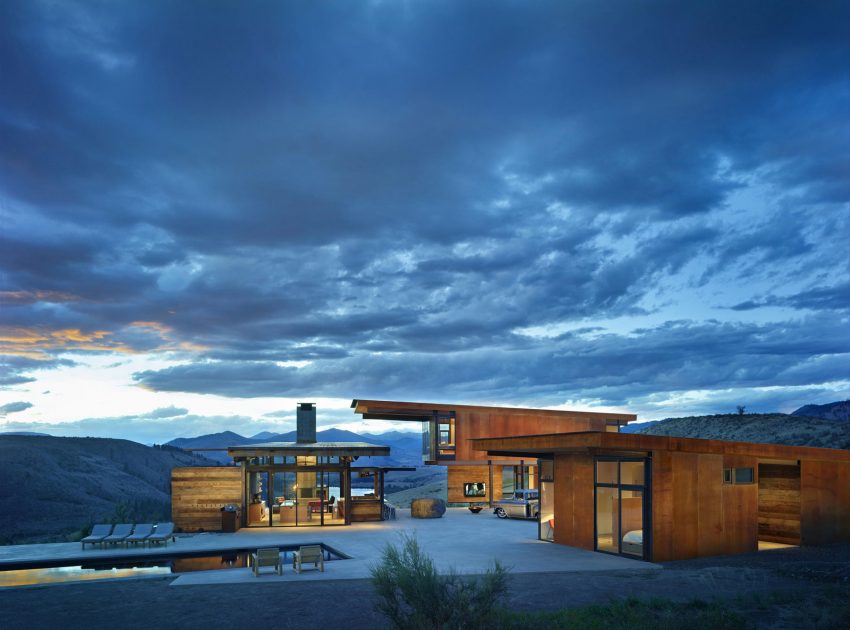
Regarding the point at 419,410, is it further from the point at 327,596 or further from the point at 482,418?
the point at 327,596

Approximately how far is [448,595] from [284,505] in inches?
714

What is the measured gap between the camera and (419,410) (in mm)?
35344

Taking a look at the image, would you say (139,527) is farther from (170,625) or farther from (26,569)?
(170,625)

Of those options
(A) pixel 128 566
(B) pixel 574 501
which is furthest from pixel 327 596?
(B) pixel 574 501

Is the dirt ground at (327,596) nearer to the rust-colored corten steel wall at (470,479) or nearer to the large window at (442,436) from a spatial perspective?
the large window at (442,436)

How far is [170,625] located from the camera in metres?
11.2

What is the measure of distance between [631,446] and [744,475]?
5.08m

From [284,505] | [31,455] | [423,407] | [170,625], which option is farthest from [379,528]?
[31,455]

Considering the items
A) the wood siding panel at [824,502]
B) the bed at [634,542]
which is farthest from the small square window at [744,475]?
the bed at [634,542]

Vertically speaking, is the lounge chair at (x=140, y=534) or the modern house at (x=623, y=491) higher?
the modern house at (x=623, y=491)

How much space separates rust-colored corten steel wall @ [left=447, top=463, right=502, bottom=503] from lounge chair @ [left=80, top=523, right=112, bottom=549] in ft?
67.1

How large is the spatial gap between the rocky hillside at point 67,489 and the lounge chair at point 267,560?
11.4 meters

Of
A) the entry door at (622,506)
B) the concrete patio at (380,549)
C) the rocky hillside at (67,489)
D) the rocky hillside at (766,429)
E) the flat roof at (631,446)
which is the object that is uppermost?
→ the flat roof at (631,446)

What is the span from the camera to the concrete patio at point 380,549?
16062mm
